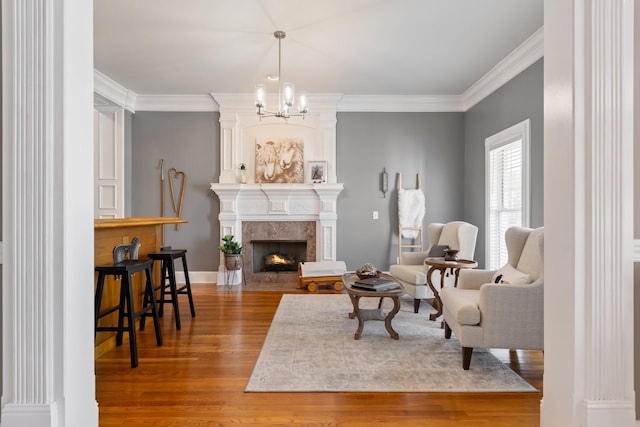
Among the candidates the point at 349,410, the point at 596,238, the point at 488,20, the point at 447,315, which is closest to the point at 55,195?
the point at 349,410

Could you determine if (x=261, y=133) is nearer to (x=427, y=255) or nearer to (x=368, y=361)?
(x=427, y=255)

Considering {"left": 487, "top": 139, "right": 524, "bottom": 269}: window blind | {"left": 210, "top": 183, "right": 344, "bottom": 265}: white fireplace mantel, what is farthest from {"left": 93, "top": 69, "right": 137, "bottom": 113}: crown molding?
{"left": 487, "top": 139, "right": 524, "bottom": 269}: window blind

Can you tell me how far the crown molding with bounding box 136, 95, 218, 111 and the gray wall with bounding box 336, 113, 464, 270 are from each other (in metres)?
2.11

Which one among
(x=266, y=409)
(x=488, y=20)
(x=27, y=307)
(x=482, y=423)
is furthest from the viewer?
(x=488, y=20)

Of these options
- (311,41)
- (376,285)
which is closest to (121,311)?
(376,285)

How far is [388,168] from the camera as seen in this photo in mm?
5953

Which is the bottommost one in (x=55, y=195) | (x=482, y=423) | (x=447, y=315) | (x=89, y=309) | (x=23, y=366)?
(x=482, y=423)

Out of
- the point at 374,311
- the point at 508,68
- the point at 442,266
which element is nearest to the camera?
the point at 374,311

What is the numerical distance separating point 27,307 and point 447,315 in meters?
2.75

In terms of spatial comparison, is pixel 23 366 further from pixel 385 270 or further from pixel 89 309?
pixel 385 270

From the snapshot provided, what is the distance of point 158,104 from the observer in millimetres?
5867

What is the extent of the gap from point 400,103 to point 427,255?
8.57 ft

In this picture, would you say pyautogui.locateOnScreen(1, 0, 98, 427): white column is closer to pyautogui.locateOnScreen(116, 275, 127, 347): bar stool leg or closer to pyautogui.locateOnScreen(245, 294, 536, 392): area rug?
pyautogui.locateOnScreen(245, 294, 536, 392): area rug

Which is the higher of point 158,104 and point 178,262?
point 158,104
